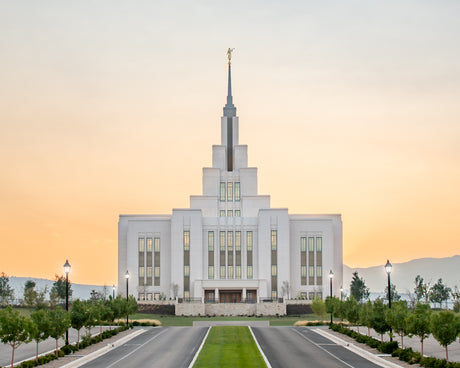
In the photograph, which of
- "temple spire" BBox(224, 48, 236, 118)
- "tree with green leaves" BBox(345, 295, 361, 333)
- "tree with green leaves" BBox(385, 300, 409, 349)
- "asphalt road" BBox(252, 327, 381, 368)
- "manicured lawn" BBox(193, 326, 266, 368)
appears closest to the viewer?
"manicured lawn" BBox(193, 326, 266, 368)

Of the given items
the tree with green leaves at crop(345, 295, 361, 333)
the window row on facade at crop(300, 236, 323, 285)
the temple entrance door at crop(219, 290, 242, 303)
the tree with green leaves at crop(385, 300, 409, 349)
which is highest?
the window row on facade at crop(300, 236, 323, 285)

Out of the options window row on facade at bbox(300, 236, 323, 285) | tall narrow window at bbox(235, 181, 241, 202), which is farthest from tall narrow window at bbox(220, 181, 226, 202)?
window row on facade at bbox(300, 236, 323, 285)

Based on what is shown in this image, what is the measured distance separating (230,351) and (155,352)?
4.24 m

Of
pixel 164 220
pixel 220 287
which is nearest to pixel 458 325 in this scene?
pixel 220 287

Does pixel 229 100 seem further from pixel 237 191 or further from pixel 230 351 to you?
pixel 230 351

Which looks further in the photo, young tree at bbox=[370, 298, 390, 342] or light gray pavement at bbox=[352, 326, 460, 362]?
young tree at bbox=[370, 298, 390, 342]

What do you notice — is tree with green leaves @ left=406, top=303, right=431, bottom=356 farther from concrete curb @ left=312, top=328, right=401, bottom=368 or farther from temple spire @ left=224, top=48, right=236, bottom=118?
temple spire @ left=224, top=48, right=236, bottom=118

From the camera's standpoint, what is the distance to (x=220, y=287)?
95.2 m

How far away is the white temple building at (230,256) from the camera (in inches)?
3831

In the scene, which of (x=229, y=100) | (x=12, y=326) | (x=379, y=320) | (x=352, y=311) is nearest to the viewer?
(x=12, y=326)

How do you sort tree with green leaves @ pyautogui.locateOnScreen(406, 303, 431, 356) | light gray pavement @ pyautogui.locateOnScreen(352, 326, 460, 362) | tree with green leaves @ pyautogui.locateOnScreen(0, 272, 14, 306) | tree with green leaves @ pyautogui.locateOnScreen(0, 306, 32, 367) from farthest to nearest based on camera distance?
1. tree with green leaves @ pyautogui.locateOnScreen(0, 272, 14, 306)
2. light gray pavement @ pyautogui.locateOnScreen(352, 326, 460, 362)
3. tree with green leaves @ pyautogui.locateOnScreen(406, 303, 431, 356)
4. tree with green leaves @ pyautogui.locateOnScreen(0, 306, 32, 367)

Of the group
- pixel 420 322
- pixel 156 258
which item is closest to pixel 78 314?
pixel 420 322

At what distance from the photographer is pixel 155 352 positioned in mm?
37969

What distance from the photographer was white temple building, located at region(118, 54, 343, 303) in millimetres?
97312
